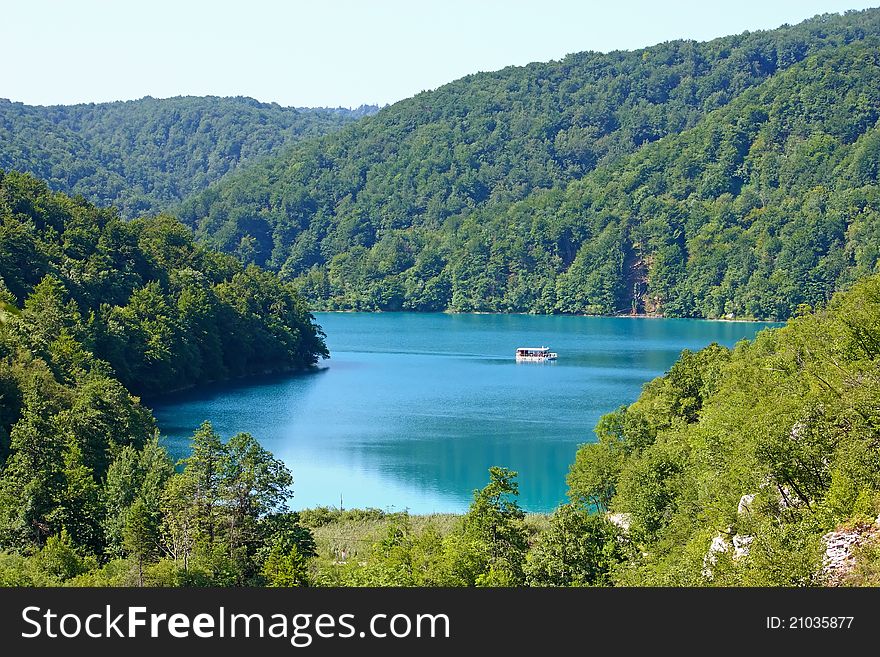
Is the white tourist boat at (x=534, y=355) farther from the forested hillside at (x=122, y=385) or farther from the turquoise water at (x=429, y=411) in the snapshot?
the forested hillside at (x=122, y=385)

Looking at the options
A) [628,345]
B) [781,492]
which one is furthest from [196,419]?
[628,345]

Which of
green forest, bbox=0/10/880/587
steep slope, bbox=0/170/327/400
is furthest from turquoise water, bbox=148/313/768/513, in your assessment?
steep slope, bbox=0/170/327/400

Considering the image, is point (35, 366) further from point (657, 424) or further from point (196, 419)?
point (657, 424)

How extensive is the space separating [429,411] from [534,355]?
30.0 meters

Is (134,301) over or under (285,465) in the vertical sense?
over

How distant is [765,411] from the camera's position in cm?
3052

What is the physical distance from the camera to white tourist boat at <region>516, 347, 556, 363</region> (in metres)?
96.6

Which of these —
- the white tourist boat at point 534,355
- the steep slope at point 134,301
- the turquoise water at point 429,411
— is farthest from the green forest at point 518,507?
the white tourist boat at point 534,355

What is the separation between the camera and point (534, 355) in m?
98.2

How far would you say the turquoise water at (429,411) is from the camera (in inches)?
1984

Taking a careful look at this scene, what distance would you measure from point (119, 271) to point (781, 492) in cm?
6561

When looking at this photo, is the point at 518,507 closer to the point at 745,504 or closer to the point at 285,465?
the point at 745,504

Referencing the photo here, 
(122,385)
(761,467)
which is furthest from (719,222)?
(761,467)

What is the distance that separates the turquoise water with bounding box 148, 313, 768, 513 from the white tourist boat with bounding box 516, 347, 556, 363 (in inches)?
34.4
